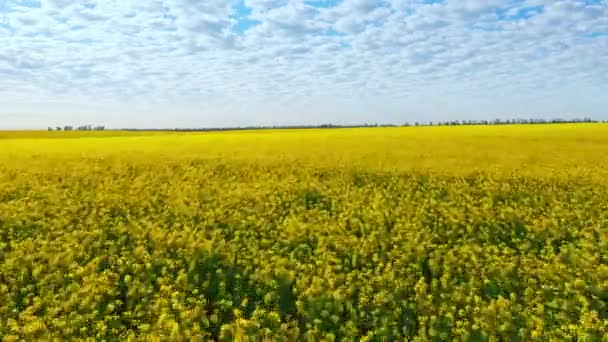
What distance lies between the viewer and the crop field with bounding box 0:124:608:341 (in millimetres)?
9141

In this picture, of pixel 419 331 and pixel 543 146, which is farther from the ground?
pixel 543 146

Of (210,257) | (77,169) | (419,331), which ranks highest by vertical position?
(77,169)

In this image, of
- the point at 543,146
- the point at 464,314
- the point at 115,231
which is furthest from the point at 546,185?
the point at 543,146

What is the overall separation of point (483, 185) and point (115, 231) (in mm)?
14007

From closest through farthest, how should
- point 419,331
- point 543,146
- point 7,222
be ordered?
point 419,331, point 7,222, point 543,146

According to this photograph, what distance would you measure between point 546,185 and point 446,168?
4.76 m

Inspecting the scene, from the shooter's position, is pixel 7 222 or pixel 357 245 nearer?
pixel 357 245

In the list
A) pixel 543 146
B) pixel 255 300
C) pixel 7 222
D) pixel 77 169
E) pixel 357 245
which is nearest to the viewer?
pixel 255 300

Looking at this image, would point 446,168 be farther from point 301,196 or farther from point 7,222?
point 7,222

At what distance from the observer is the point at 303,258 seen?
11992mm

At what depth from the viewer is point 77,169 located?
2217 cm

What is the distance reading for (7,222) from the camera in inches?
531

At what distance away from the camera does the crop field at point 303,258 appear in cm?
914

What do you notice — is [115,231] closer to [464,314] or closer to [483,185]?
[464,314]
